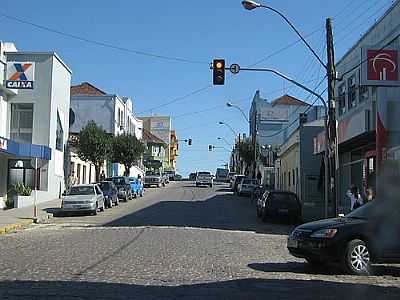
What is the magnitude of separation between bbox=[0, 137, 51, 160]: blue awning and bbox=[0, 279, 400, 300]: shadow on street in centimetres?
2470

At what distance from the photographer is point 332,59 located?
2541 cm

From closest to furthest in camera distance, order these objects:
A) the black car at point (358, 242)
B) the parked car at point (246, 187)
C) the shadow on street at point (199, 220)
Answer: the black car at point (358, 242), the shadow on street at point (199, 220), the parked car at point (246, 187)

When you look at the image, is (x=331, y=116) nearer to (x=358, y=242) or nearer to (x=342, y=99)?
(x=342, y=99)

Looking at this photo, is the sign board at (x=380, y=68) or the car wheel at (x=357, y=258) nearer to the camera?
the car wheel at (x=357, y=258)

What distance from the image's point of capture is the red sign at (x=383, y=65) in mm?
24125

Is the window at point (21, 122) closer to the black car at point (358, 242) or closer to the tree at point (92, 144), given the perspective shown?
the tree at point (92, 144)

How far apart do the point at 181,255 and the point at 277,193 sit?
15.3 m

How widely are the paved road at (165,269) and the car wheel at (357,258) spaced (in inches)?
10.3

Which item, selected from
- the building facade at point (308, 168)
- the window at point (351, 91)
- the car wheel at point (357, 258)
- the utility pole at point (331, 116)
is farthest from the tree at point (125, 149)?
the car wheel at point (357, 258)

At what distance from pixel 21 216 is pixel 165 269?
61.1 feet

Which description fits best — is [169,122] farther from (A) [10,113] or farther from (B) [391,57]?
(B) [391,57]

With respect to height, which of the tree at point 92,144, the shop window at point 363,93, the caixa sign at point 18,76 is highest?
the caixa sign at point 18,76

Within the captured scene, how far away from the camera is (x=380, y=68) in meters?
24.3

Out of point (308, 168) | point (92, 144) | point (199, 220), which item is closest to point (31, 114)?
point (92, 144)
